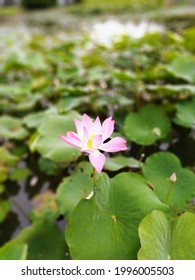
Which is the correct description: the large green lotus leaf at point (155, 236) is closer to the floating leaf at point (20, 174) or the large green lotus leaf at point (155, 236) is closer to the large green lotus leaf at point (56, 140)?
the large green lotus leaf at point (56, 140)

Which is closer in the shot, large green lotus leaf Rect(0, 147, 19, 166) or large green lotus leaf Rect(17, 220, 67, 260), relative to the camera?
large green lotus leaf Rect(17, 220, 67, 260)

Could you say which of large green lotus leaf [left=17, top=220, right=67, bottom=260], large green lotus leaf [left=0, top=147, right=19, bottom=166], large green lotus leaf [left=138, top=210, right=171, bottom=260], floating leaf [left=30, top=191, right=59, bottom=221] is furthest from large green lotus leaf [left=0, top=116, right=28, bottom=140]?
large green lotus leaf [left=138, top=210, right=171, bottom=260]

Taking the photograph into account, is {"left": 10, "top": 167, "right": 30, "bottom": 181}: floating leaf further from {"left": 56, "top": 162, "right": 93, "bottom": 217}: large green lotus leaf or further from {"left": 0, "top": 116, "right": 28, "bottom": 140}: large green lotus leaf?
{"left": 56, "top": 162, "right": 93, "bottom": 217}: large green lotus leaf

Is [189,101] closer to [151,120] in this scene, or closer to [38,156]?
[151,120]

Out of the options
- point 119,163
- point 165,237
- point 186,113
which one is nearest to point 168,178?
point 119,163

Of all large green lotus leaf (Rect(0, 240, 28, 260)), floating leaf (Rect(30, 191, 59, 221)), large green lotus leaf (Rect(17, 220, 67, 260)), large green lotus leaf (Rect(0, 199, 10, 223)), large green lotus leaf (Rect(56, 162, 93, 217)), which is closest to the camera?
large green lotus leaf (Rect(0, 240, 28, 260))

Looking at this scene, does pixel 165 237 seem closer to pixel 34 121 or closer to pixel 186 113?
pixel 186 113
